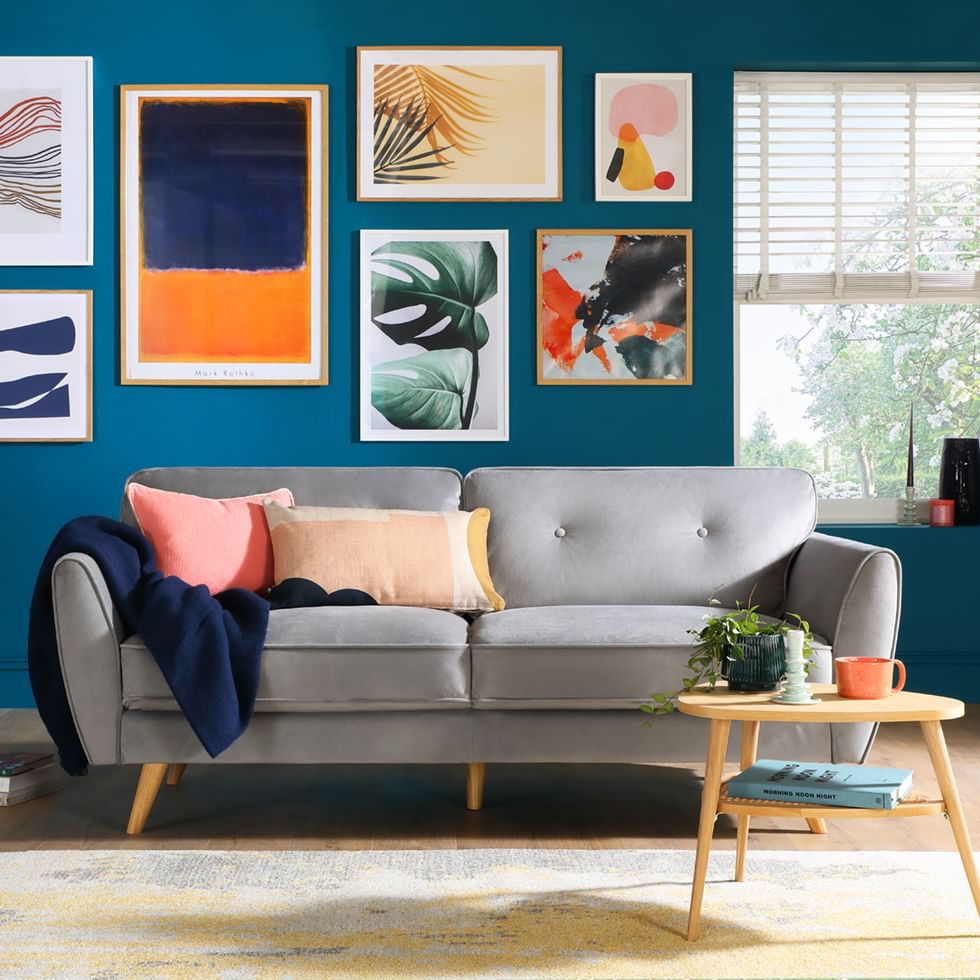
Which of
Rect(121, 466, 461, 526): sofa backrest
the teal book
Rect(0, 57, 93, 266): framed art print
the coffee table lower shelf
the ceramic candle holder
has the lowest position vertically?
the coffee table lower shelf

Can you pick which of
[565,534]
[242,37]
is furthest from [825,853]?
[242,37]

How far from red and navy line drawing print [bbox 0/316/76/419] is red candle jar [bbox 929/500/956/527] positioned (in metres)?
3.09

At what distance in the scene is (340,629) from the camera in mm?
2703

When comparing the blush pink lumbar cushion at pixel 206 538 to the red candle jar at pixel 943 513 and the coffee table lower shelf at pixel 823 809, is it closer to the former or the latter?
the coffee table lower shelf at pixel 823 809

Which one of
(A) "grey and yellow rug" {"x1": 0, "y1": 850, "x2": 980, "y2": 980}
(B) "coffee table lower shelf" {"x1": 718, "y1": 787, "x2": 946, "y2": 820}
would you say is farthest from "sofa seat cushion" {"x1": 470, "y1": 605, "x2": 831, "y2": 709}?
(B) "coffee table lower shelf" {"x1": 718, "y1": 787, "x2": 946, "y2": 820}

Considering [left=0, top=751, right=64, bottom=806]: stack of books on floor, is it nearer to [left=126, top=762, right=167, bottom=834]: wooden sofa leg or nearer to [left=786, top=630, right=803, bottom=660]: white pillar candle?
[left=126, top=762, right=167, bottom=834]: wooden sofa leg

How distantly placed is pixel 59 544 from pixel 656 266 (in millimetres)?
2305

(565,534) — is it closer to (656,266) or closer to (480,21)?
(656,266)

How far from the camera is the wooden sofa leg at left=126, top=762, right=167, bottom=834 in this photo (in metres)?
2.69

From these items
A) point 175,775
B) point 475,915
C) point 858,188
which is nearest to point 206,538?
point 175,775

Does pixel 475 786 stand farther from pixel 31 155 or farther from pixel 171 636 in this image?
pixel 31 155

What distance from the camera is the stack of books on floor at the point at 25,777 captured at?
2.91 meters

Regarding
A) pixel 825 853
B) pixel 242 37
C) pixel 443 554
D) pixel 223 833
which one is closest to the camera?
pixel 825 853

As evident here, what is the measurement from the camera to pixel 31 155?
4.12m
